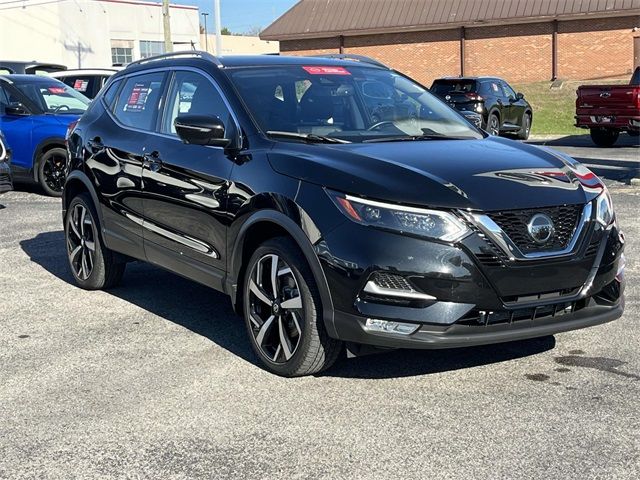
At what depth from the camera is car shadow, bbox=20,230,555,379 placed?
17.1 feet

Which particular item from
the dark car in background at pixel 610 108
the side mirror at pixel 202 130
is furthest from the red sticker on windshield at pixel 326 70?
the dark car in background at pixel 610 108

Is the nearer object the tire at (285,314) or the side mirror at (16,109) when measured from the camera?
the tire at (285,314)

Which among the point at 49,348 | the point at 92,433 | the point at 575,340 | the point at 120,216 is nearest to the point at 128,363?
the point at 49,348

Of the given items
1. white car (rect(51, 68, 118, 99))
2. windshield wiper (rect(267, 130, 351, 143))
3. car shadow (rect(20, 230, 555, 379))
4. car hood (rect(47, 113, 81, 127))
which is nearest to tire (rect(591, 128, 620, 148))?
white car (rect(51, 68, 118, 99))

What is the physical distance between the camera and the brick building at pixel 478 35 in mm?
38562

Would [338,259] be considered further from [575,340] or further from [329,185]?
[575,340]

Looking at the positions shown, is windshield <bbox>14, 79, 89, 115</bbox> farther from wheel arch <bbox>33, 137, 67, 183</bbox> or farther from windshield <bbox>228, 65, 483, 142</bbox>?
windshield <bbox>228, 65, 483, 142</bbox>

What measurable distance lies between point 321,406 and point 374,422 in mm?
350

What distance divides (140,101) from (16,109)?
724 centimetres

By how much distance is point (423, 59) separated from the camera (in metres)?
43.1

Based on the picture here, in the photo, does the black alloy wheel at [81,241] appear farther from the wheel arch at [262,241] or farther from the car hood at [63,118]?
the car hood at [63,118]

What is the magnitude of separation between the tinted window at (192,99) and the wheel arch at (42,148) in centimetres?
718

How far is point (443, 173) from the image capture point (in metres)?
4.68

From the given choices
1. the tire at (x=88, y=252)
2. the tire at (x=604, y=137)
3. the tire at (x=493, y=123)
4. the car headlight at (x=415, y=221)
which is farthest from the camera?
the tire at (x=493, y=123)
